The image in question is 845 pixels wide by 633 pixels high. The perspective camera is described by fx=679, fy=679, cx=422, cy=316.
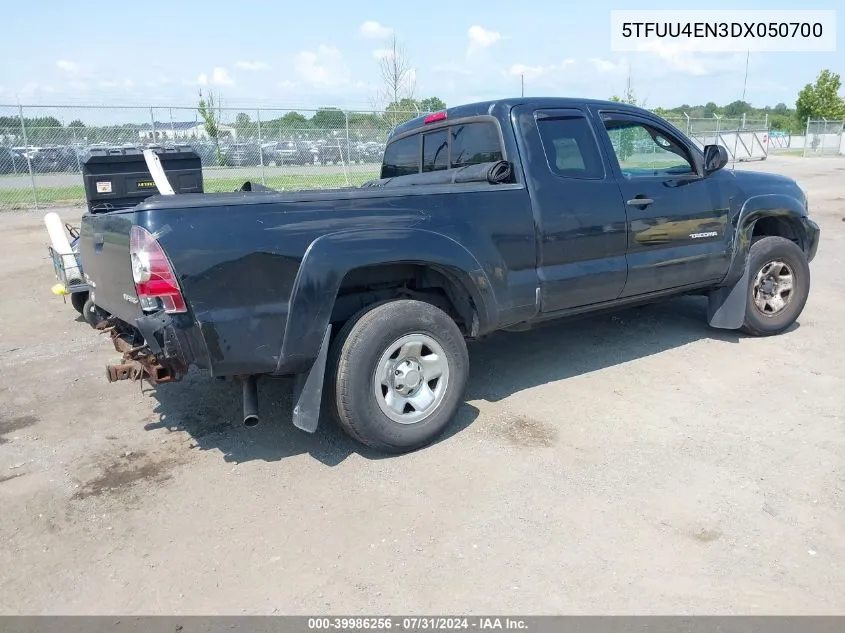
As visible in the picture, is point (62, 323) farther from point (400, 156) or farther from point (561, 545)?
point (561, 545)

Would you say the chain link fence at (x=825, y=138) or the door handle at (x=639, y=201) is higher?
the chain link fence at (x=825, y=138)

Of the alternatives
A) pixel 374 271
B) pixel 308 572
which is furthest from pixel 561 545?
pixel 374 271

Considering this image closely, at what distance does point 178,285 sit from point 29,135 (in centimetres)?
1705

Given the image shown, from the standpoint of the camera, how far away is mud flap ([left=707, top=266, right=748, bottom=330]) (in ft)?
18.7

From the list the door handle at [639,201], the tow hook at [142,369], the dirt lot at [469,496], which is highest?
the door handle at [639,201]

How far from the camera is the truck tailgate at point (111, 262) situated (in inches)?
138

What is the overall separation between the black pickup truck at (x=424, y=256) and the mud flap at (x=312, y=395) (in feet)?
0.04

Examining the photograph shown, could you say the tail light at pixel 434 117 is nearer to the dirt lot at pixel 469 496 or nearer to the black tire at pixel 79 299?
the dirt lot at pixel 469 496

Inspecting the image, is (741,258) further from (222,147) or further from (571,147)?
(222,147)

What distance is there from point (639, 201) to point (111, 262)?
11.4 ft

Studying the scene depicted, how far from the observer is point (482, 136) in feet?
15.4

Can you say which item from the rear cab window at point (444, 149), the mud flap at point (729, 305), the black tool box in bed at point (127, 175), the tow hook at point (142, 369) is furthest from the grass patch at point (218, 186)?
the tow hook at point (142, 369)

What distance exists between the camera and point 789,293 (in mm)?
5969
